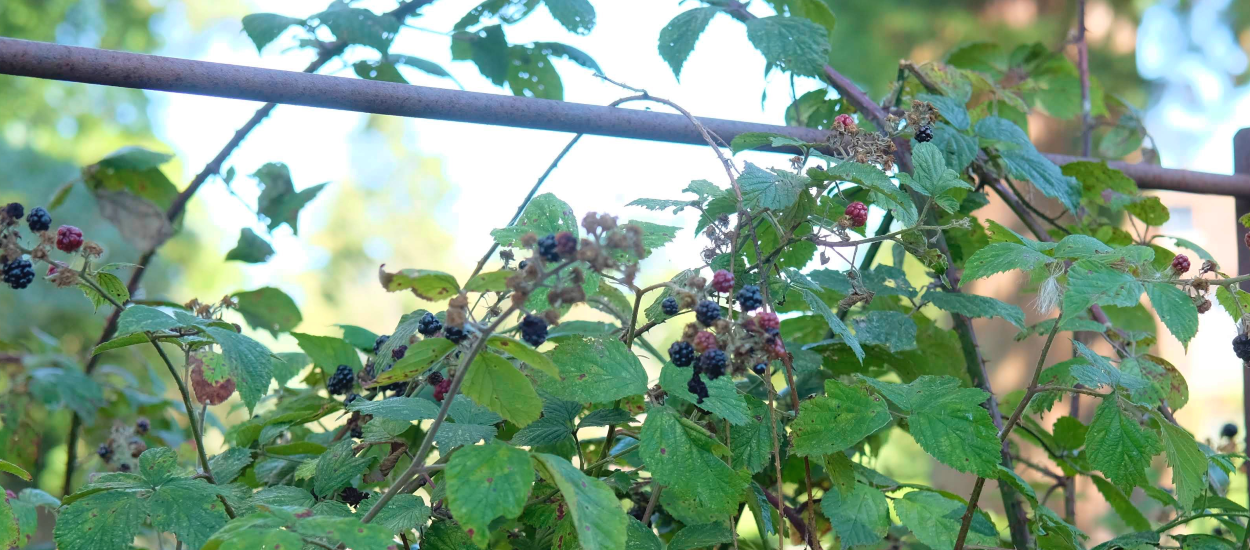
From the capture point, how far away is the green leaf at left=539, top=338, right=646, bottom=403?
55cm

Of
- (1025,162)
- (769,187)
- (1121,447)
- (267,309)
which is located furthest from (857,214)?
(267,309)

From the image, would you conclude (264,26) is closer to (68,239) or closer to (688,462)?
(68,239)

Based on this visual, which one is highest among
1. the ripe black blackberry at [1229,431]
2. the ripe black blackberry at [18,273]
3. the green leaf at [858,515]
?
the ripe black blackberry at [18,273]

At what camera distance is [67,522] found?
552 millimetres

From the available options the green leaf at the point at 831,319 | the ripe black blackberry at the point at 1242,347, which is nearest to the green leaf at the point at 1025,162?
the ripe black blackberry at the point at 1242,347

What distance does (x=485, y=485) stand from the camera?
0.44 metres

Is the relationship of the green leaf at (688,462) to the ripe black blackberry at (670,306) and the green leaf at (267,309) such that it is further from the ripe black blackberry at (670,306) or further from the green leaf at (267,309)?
the green leaf at (267,309)

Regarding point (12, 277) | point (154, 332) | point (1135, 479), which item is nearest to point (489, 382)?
point (154, 332)

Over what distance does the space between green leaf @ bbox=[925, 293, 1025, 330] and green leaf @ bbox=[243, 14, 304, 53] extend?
0.84 m

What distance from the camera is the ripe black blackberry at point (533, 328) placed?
47 cm

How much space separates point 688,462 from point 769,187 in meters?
0.23

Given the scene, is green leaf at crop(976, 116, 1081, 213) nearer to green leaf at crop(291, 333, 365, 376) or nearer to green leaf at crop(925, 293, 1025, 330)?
green leaf at crop(925, 293, 1025, 330)

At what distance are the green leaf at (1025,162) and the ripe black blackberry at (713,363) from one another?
1.93ft

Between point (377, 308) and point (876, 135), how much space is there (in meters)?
13.0
